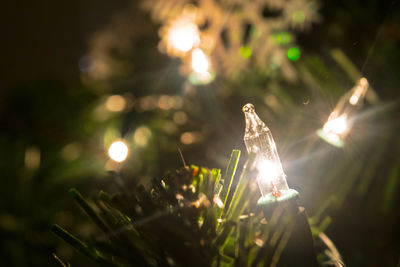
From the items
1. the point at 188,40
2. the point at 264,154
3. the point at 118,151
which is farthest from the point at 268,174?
the point at 188,40

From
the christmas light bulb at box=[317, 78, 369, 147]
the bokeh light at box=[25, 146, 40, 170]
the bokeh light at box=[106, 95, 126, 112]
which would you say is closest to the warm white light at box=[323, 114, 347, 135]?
the christmas light bulb at box=[317, 78, 369, 147]

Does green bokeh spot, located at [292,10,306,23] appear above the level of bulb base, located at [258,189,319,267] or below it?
above

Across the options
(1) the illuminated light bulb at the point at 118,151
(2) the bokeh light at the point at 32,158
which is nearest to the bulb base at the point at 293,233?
(1) the illuminated light bulb at the point at 118,151

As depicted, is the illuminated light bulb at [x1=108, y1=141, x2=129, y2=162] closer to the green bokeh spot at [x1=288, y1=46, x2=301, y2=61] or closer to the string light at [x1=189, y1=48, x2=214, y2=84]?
the string light at [x1=189, y1=48, x2=214, y2=84]

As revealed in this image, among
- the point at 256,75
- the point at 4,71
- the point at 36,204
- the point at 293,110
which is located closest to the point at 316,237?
the point at 293,110

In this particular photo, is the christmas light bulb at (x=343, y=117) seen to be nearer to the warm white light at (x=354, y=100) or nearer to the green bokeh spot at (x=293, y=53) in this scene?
the warm white light at (x=354, y=100)

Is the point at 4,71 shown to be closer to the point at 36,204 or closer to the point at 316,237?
the point at 36,204
